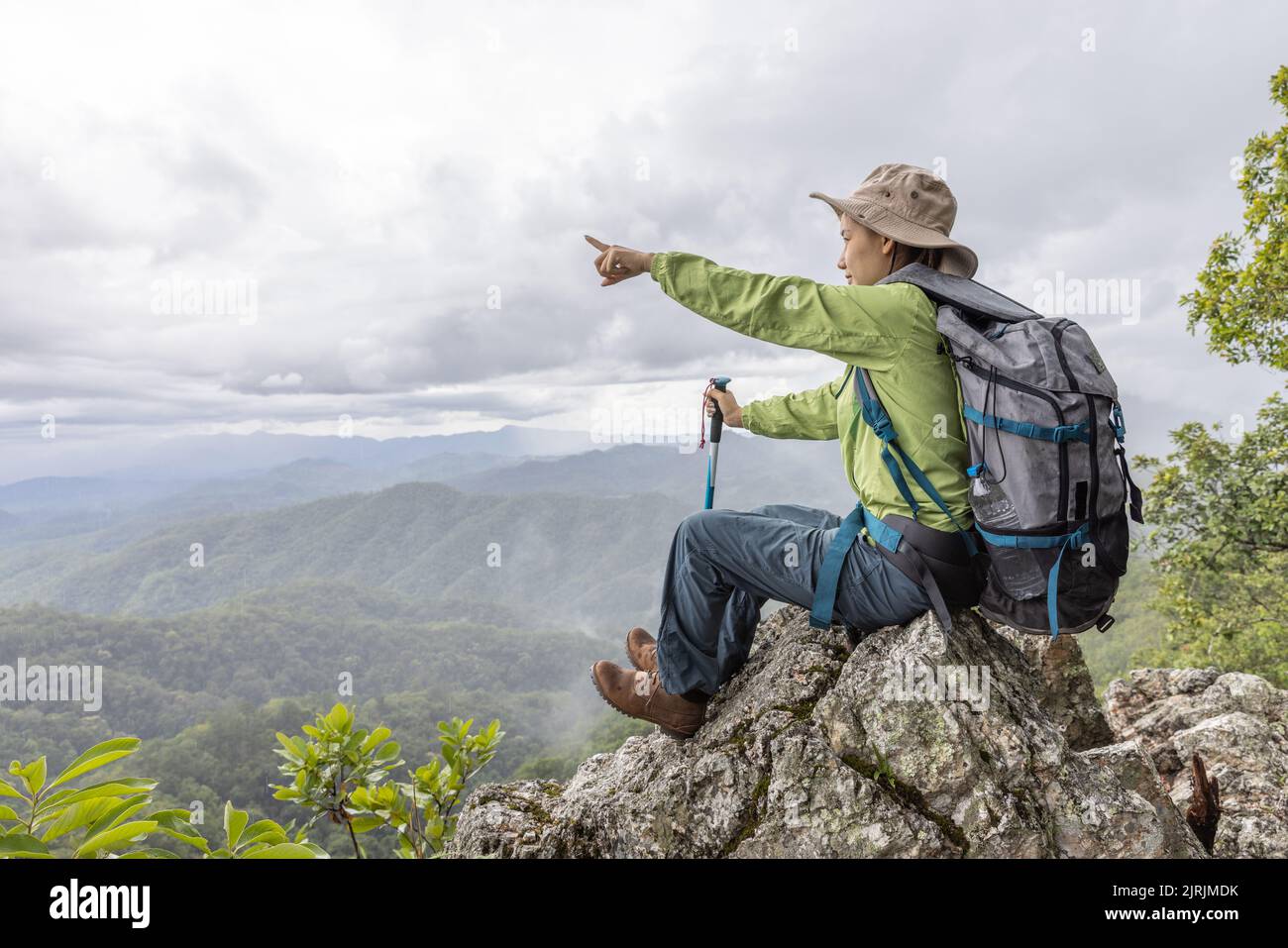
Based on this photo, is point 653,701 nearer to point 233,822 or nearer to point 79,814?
point 233,822

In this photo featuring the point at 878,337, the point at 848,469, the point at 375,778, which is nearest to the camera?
the point at 878,337

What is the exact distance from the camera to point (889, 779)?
3514 mm

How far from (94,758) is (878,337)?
3301 millimetres

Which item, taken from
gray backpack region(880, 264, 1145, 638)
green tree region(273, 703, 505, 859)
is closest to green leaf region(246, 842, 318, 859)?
green tree region(273, 703, 505, 859)

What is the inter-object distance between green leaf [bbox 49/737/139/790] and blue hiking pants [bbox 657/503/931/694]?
2.50 meters

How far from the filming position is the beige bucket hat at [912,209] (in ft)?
12.3

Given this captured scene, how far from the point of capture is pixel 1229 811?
4.60m

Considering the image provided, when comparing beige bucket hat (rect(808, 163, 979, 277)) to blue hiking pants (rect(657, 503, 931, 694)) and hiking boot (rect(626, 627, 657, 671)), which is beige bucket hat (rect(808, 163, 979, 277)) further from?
hiking boot (rect(626, 627, 657, 671))

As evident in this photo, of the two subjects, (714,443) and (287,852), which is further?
(714,443)

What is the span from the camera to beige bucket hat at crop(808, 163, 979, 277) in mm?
3739

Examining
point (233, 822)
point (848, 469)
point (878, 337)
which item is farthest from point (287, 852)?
point (848, 469)
